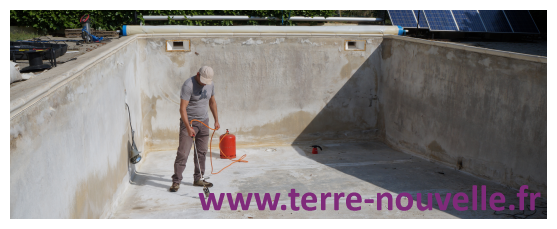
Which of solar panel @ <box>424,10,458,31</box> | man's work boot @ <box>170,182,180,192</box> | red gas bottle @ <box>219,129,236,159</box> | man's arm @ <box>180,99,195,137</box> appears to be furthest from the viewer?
solar panel @ <box>424,10,458,31</box>

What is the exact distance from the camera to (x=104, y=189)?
15.2 feet

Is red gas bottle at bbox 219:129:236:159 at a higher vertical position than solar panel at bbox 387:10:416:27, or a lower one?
lower

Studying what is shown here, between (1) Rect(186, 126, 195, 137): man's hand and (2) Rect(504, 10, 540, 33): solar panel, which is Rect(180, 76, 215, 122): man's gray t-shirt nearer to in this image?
(1) Rect(186, 126, 195, 137): man's hand

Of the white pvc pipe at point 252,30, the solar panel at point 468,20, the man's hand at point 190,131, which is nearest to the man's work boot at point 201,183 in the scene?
the man's hand at point 190,131

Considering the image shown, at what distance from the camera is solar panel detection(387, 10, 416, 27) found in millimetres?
11849

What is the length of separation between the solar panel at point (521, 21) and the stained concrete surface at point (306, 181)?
6109mm

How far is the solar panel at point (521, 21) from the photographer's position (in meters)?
11.6

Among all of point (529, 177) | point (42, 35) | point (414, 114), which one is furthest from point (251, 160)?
point (42, 35)

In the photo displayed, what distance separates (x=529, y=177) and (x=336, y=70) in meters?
4.08

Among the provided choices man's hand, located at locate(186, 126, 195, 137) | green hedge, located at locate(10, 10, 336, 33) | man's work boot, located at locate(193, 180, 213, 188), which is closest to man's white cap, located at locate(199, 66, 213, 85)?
man's hand, located at locate(186, 126, 195, 137)

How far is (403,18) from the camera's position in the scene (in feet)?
39.7

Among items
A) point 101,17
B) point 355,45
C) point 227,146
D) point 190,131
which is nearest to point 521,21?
point 355,45

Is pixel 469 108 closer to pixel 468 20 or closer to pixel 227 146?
pixel 227 146

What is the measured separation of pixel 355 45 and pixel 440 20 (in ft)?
14.9
